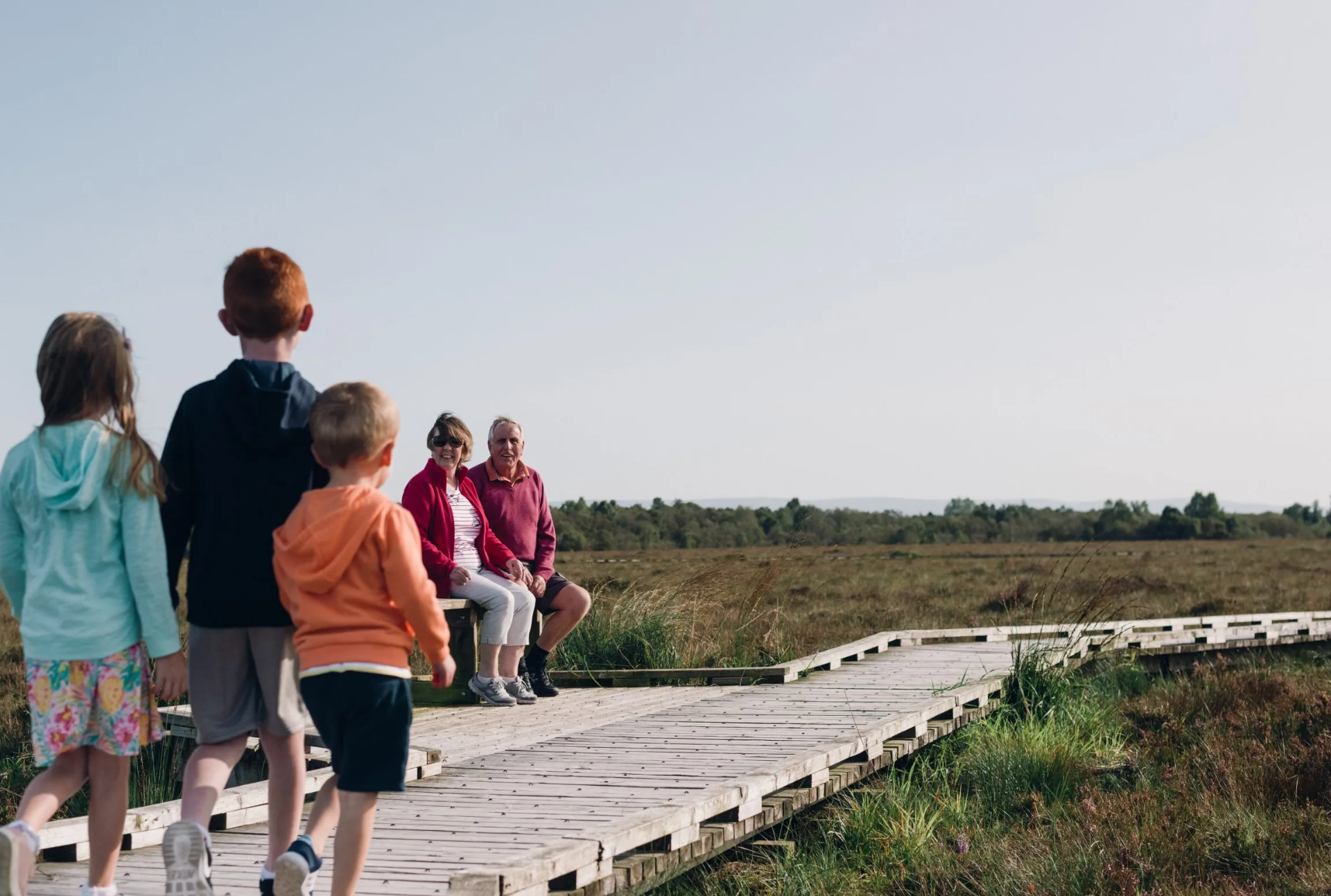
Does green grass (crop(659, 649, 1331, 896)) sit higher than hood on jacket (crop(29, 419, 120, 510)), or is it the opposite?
hood on jacket (crop(29, 419, 120, 510))

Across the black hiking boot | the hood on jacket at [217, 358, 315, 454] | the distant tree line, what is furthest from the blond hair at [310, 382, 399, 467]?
the distant tree line

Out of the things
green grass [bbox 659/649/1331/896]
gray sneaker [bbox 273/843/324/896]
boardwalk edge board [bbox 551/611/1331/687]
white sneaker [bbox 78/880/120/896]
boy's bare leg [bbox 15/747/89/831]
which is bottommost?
green grass [bbox 659/649/1331/896]

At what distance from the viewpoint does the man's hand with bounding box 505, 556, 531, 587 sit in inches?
287

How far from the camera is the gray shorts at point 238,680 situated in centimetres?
325

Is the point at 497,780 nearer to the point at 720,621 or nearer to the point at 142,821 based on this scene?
the point at 142,821

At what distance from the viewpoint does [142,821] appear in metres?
4.14

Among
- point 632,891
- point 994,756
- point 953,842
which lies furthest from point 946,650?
point 632,891

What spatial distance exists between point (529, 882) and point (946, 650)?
808cm

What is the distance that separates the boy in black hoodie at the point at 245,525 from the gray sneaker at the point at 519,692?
417 centimetres

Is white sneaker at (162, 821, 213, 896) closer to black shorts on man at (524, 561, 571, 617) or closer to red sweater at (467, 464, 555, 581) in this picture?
red sweater at (467, 464, 555, 581)

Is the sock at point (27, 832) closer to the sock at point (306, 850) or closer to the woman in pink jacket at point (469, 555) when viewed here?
the sock at point (306, 850)

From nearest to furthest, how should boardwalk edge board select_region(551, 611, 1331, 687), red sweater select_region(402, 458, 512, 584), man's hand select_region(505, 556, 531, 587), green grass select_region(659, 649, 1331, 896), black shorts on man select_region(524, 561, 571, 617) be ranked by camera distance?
1. green grass select_region(659, 649, 1331, 896)
2. red sweater select_region(402, 458, 512, 584)
3. man's hand select_region(505, 556, 531, 587)
4. black shorts on man select_region(524, 561, 571, 617)
5. boardwalk edge board select_region(551, 611, 1331, 687)

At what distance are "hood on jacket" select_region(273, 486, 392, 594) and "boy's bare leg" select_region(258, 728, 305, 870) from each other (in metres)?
0.49

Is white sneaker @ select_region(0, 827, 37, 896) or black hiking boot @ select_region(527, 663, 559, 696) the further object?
black hiking boot @ select_region(527, 663, 559, 696)
